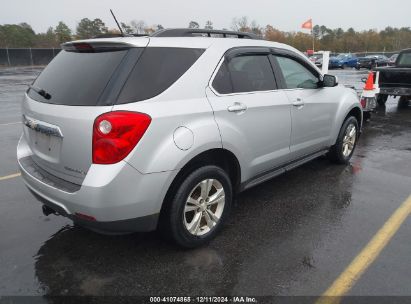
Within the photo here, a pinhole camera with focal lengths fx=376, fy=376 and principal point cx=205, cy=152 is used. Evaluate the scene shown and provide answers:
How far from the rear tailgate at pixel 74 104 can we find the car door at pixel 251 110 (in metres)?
0.83

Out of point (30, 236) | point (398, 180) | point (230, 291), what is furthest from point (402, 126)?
point (30, 236)

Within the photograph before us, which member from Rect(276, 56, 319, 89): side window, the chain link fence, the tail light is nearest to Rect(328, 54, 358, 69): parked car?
the chain link fence

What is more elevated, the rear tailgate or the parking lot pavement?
the rear tailgate

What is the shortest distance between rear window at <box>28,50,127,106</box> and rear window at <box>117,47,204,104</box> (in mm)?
173

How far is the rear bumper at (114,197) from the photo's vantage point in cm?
262

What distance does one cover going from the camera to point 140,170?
268 centimetres

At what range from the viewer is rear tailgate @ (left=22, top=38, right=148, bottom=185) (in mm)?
2699

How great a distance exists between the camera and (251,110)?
3520 millimetres

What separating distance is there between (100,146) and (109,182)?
10.2 inches

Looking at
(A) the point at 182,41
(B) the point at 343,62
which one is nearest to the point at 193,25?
(A) the point at 182,41

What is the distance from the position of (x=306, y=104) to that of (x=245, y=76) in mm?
1042

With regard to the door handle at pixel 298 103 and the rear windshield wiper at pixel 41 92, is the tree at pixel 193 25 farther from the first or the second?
the rear windshield wiper at pixel 41 92

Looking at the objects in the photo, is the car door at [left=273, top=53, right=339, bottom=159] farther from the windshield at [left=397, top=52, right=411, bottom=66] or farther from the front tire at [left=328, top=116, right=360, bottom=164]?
the windshield at [left=397, top=52, right=411, bottom=66]

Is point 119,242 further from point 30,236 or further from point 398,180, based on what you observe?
point 398,180
